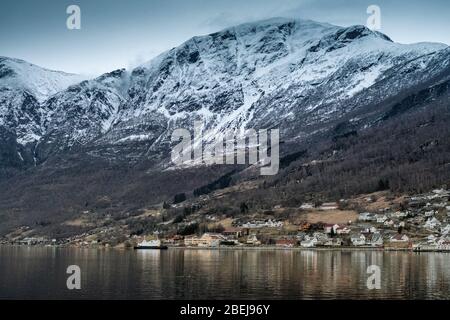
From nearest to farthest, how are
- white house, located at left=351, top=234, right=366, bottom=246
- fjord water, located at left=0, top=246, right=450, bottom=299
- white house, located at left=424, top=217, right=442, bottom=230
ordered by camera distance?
fjord water, located at left=0, top=246, right=450, bottom=299 < white house, located at left=351, top=234, right=366, bottom=246 < white house, located at left=424, top=217, right=442, bottom=230

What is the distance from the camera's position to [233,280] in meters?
99.4

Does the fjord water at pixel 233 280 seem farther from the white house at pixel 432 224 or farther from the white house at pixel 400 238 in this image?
the white house at pixel 432 224

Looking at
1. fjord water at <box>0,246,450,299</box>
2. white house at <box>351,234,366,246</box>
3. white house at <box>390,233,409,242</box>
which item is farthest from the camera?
white house at <box>351,234,366,246</box>

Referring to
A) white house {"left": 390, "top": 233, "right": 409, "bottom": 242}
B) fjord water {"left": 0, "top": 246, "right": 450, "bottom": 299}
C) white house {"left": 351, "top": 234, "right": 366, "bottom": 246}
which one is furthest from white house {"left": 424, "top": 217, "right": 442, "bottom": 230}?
fjord water {"left": 0, "top": 246, "right": 450, "bottom": 299}

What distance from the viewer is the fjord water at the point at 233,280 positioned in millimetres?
85375

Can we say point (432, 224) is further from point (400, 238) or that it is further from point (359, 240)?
point (359, 240)

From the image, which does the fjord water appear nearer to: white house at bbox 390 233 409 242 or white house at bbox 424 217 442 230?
white house at bbox 390 233 409 242

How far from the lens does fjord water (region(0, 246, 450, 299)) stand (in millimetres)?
85375

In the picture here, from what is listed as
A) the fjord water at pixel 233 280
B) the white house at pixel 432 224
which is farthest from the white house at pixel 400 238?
the fjord water at pixel 233 280

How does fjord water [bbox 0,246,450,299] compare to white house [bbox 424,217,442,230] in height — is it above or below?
below

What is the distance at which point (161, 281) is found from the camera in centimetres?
9956
